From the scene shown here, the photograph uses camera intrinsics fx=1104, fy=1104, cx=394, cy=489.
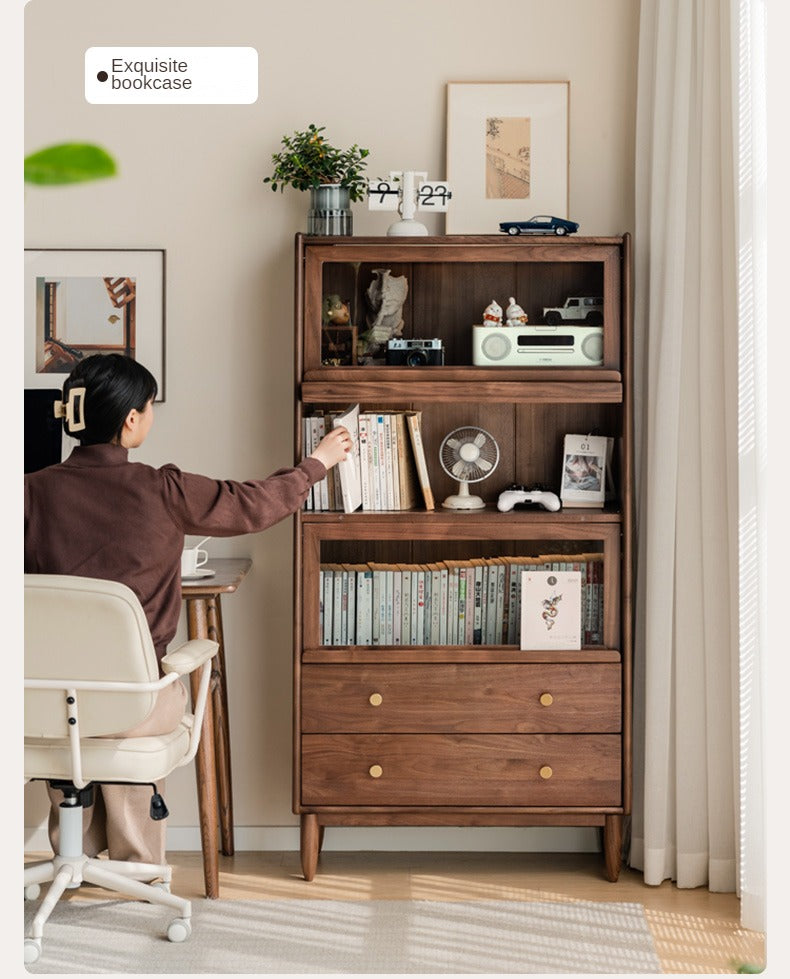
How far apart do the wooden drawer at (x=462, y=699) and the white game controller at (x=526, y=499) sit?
0.40m

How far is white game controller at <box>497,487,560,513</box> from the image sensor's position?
9.30ft

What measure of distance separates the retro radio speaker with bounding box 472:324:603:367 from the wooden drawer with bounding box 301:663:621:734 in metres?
0.76

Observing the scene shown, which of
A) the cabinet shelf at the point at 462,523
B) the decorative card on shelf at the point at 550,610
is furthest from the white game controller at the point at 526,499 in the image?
the decorative card on shelf at the point at 550,610

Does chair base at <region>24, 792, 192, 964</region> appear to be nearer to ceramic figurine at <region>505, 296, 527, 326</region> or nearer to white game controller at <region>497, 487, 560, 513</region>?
white game controller at <region>497, 487, 560, 513</region>

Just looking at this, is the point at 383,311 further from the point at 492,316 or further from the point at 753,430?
the point at 753,430

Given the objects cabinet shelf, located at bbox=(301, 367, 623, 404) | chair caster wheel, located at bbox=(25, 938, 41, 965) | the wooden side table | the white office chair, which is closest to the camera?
the white office chair

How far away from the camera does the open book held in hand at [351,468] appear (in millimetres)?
2779

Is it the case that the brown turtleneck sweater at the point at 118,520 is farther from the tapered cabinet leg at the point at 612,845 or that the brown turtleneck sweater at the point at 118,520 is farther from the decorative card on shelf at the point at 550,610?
the tapered cabinet leg at the point at 612,845

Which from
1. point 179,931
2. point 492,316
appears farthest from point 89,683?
point 492,316

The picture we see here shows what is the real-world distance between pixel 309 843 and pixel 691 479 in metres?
1.34

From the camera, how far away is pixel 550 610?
9.16 ft

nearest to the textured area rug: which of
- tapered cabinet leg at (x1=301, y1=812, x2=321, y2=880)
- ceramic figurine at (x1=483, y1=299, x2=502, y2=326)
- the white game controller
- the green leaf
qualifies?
tapered cabinet leg at (x1=301, y1=812, x2=321, y2=880)


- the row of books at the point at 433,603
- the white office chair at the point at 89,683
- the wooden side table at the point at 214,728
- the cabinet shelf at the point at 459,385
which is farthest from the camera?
the row of books at the point at 433,603

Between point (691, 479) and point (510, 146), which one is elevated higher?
point (510, 146)
